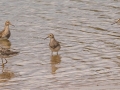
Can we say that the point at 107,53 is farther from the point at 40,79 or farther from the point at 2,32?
the point at 2,32

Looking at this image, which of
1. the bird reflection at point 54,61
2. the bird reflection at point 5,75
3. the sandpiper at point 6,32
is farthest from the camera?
the sandpiper at point 6,32

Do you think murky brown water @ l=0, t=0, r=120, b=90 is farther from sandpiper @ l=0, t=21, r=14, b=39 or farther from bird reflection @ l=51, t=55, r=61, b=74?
sandpiper @ l=0, t=21, r=14, b=39

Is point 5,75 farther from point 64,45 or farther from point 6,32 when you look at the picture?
point 6,32

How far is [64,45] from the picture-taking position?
23.9 m

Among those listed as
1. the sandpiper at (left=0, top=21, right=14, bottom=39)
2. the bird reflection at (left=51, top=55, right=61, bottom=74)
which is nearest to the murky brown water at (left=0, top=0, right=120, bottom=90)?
the bird reflection at (left=51, top=55, right=61, bottom=74)

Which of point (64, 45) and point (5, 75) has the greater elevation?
point (64, 45)

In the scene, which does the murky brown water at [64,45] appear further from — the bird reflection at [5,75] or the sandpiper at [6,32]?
the sandpiper at [6,32]

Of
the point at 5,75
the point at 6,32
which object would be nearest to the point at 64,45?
the point at 6,32

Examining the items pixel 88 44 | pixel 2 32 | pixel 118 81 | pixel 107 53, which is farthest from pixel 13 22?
pixel 118 81

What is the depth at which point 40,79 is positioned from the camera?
61.4 feet

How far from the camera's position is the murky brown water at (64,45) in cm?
1852

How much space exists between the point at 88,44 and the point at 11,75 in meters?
5.57

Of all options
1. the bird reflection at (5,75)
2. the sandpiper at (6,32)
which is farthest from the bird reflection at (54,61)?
the sandpiper at (6,32)

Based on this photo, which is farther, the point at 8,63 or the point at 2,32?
the point at 2,32
